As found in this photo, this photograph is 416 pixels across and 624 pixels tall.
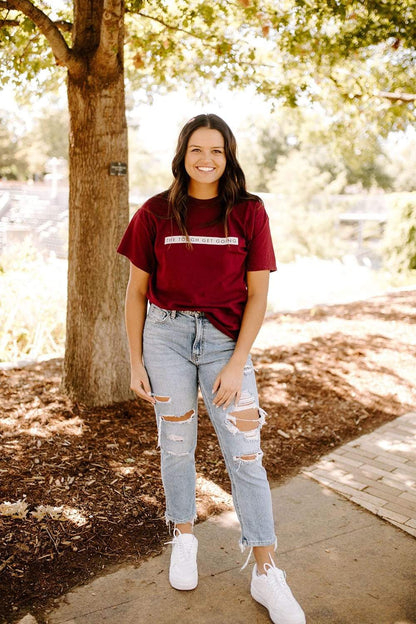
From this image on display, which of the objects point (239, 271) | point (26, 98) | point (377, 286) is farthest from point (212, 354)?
point (377, 286)

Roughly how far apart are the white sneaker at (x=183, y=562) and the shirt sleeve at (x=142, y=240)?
1172mm

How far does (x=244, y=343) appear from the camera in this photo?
2.28m

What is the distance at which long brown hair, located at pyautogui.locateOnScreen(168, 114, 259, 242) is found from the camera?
2.28 metres

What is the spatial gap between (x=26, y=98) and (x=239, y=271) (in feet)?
16.5

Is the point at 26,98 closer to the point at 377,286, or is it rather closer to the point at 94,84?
the point at 94,84

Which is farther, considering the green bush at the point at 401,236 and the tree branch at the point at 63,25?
the green bush at the point at 401,236

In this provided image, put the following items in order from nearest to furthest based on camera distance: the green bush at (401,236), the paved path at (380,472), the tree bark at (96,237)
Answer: the paved path at (380,472) < the tree bark at (96,237) < the green bush at (401,236)

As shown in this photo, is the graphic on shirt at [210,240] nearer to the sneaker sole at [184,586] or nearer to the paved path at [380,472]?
the sneaker sole at [184,586]

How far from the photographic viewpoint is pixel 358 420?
443 centimetres

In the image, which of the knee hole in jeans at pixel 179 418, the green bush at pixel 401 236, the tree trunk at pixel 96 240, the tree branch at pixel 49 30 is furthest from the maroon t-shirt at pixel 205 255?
the green bush at pixel 401 236

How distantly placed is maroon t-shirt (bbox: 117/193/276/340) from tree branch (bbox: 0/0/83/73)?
1.90 m

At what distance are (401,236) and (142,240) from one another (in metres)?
10.9

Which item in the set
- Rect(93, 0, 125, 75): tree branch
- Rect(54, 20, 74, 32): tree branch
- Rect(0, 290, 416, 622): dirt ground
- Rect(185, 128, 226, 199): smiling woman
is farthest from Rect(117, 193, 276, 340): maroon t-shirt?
Rect(54, 20, 74, 32): tree branch

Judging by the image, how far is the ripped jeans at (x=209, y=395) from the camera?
7.54 feet
